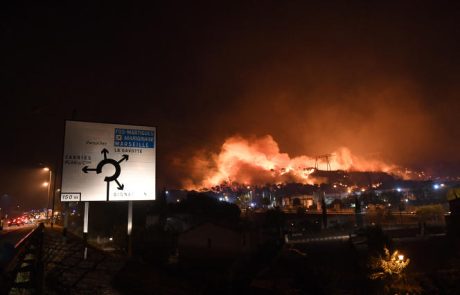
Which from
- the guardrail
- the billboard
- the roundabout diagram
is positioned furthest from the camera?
the roundabout diagram

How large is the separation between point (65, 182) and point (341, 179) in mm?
152384

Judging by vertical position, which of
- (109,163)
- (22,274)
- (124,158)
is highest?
(124,158)

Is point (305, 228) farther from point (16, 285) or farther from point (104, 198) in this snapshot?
point (16, 285)

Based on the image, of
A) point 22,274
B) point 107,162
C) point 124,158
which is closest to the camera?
point 22,274

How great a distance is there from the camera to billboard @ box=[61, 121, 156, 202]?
1509 cm

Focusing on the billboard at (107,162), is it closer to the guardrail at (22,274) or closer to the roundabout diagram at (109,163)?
the roundabout diagram at (109,163)

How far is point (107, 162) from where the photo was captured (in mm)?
15711

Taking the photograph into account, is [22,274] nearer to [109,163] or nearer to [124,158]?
[109,163]

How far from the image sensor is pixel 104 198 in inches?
607

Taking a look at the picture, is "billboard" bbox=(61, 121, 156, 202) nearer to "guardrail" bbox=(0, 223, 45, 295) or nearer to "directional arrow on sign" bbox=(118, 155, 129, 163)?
"directional arrow on sign" bbox=(118, 155, 129, 163)

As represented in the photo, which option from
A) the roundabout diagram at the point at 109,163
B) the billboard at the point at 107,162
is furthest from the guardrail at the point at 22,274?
the roundabout diagram at the point at 109,163

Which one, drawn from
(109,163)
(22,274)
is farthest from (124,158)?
(22,274)

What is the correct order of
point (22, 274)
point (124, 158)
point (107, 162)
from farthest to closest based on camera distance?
point (124, 158) < point (107, 162) < point (22, 274)

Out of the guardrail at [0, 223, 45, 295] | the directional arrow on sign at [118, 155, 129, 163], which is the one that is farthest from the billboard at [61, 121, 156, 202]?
the guardrail at [0, 223, 45, 295]
